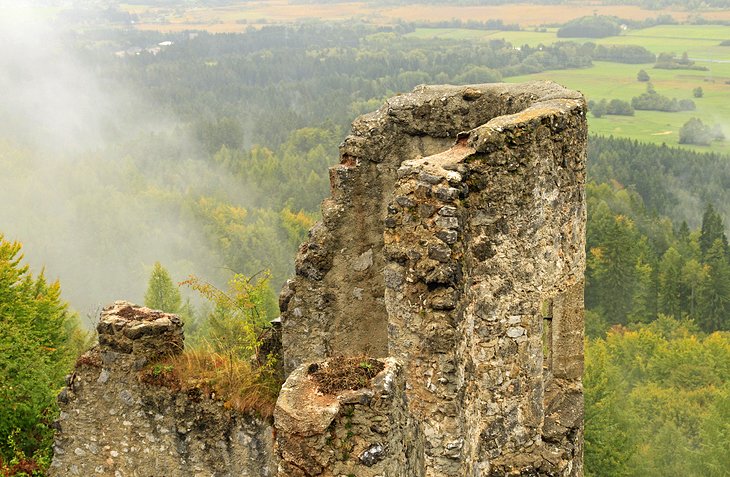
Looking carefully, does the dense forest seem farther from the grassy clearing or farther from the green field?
the green field

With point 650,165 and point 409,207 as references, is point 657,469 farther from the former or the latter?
point 650,165

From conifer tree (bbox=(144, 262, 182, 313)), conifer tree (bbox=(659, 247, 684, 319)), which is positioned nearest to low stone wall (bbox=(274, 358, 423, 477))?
conifer tree (bbox=(144, 262, 182, 313))

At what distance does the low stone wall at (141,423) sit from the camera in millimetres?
10602

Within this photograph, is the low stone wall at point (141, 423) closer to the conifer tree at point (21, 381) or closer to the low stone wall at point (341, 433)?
the conifer tree at point (21, 381)

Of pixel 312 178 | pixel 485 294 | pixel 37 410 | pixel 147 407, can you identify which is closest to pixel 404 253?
pixel 485 294

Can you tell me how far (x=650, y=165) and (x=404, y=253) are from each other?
135421 mm

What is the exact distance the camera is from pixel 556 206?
33.4 ft

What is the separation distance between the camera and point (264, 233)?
326 feet

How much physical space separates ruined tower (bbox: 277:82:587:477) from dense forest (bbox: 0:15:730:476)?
1543 millimetres

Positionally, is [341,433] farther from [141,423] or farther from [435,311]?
[141,423]

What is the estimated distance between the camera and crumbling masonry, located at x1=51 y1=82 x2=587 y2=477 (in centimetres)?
891

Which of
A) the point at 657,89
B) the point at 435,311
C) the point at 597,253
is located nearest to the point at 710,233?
the point at 597,253

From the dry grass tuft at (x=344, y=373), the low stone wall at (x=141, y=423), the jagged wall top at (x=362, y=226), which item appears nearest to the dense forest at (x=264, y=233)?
the jagged wall top at (x=362, y=226)

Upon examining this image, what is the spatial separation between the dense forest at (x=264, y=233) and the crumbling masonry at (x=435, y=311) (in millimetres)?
1464
